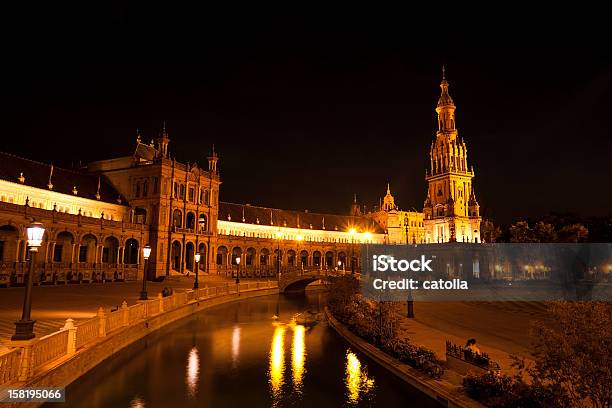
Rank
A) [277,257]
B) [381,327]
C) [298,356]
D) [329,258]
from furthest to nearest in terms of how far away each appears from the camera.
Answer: [329,258] < [277,257] < [381,327] < [298,356]

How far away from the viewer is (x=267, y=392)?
15969 mm

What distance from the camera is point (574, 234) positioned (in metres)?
76.3

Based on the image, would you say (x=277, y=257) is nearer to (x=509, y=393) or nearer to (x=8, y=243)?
(x=8, y=243)

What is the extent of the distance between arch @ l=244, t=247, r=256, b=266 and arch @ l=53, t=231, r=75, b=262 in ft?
133

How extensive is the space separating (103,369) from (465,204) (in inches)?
4275

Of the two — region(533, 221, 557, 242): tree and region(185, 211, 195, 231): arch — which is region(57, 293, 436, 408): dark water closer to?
region(185, 211, 195, 231): arch

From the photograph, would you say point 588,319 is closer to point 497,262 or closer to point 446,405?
point 446,405

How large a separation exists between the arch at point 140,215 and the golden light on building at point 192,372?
5154cm

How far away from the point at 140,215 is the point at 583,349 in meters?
68.8

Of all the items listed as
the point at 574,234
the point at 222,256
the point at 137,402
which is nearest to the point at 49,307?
the point at 137,402

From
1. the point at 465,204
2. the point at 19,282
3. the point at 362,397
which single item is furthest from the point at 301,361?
the point at 465,204

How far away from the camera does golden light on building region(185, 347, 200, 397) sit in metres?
16.0

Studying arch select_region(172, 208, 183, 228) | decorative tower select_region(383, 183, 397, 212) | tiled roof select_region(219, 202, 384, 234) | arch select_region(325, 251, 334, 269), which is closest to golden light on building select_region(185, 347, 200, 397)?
arch select_region(172, 208, 183, 228)
